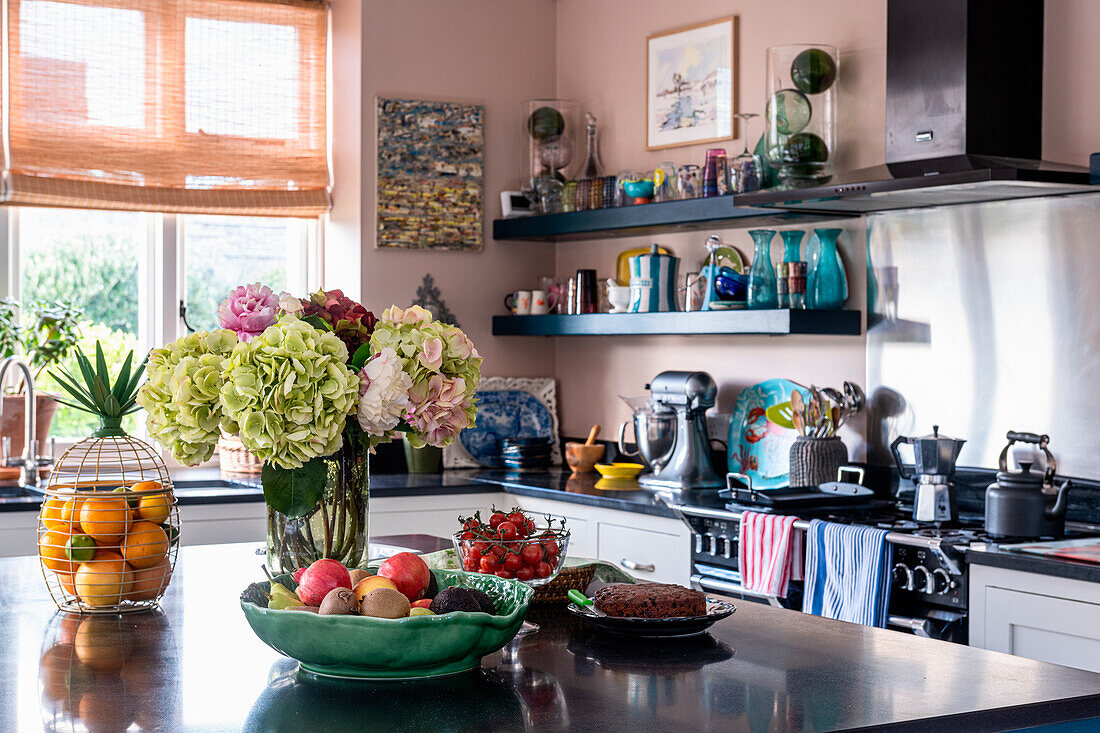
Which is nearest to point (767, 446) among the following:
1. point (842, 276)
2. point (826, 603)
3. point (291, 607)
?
point (842, 276)

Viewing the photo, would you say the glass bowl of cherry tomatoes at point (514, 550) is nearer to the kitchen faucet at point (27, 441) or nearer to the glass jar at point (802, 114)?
the glass jar at point (802, 114)

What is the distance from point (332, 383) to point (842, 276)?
2.57 metres

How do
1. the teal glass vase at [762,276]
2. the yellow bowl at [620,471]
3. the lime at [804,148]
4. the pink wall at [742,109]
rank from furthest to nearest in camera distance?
1. the yellow bowl at [620,471]
2. the teal glass vase at [762,276]
3. the lime at [804,148]
4. the pink wall at [742,109]

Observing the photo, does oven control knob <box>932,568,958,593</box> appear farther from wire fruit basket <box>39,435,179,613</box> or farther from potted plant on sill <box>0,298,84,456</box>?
potted plant on sill <box>0,298,84,456</box>

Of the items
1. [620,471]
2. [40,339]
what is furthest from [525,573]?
[40,339]

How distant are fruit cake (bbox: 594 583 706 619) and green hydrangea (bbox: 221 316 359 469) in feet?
1.45

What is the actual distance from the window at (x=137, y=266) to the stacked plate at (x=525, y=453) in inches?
41.0

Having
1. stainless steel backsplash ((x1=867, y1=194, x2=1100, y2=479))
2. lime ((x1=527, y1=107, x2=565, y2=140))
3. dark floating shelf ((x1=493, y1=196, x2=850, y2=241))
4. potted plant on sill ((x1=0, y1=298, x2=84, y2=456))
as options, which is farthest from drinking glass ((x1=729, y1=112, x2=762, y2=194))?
potted plant on sill ((x1=0, y1=298, x2=84, y2=456))

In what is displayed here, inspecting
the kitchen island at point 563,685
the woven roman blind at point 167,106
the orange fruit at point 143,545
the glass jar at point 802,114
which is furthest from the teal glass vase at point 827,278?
the orange fruit at point 143,545

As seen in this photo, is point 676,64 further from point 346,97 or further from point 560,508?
point 560,508

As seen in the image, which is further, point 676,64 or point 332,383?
point 676,64

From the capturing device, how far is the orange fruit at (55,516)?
1907 millimetres

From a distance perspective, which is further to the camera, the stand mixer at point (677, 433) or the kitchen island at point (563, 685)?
the stand mixer at point (677, 433)

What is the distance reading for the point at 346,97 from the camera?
4.91 metres
